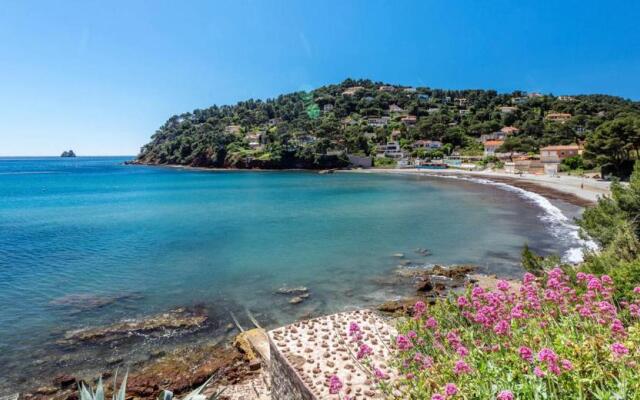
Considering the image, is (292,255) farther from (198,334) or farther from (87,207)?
(87,207)

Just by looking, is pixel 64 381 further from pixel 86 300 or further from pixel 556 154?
pixel 556 154

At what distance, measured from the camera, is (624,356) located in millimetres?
4168

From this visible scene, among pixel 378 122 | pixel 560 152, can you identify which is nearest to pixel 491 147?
pixel 560 152

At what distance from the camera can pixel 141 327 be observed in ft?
44.8

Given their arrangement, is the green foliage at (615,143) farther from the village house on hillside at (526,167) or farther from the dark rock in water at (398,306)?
the dark rock in water at (398,306)

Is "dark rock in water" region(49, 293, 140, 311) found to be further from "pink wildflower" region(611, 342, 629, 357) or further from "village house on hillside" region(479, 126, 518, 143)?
"village house on hillside" region(479, 126, 518, 143)

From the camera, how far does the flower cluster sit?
13.8 ft

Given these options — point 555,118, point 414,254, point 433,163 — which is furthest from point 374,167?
point 414,254

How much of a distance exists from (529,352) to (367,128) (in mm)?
139080

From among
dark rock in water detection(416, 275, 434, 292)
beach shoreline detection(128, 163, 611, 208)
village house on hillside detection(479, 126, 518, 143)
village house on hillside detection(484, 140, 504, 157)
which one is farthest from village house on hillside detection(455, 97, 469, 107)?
dark rock in water detection(416, 275, 434, 292)

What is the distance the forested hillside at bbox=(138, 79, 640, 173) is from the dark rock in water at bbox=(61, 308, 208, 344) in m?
88.7

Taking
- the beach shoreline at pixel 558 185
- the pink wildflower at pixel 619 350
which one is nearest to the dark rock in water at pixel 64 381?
the pink wildflower at pixel 619 350

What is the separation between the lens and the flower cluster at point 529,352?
13.8 ft

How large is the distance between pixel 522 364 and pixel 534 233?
84.4ft
